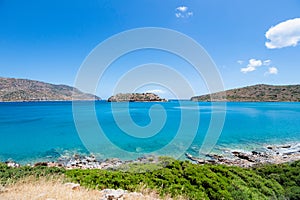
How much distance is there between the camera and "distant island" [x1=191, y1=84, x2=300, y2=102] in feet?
435

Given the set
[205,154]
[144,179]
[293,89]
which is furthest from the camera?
[293,89]

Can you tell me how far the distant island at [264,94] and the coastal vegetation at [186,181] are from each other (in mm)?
118296

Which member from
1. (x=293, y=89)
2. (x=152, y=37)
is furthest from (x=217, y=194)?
(x=293, y=89)

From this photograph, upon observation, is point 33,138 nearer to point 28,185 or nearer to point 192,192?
point 28,185

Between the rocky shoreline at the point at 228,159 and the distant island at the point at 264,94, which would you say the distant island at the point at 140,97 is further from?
the rocky shoreline at the point at 228,159

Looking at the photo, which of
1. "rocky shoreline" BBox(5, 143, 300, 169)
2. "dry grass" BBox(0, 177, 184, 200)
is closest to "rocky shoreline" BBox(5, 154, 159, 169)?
"rocky shoreline" BBox(5, 143, 300, 169)

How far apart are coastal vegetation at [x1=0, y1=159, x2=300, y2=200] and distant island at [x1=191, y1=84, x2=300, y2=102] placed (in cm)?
11830

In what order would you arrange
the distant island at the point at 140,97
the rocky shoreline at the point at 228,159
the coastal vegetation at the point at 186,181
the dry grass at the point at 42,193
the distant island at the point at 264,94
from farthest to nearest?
the distant island at the point at 140,97 < the distant island at the point at 264,94 < the rocky shoreline at the point at 228,159 < the coastal vegetation at the point at 186,181 < the dry grass at the point at 42,193

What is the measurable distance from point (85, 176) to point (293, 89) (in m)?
162

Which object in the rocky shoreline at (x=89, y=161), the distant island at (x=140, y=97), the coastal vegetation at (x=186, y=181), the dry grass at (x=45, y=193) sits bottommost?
the rocky shoreline at (x=89, y=161)

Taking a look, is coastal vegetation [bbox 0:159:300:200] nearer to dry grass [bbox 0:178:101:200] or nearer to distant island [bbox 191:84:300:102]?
dry grass [bbox 0:178:101:200]

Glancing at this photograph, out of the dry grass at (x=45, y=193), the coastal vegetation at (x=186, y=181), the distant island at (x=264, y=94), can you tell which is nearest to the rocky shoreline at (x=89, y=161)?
the coastal vegetation at (x=186, y=181)

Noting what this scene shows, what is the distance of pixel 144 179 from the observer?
298 inches

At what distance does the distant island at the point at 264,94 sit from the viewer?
132500mm
